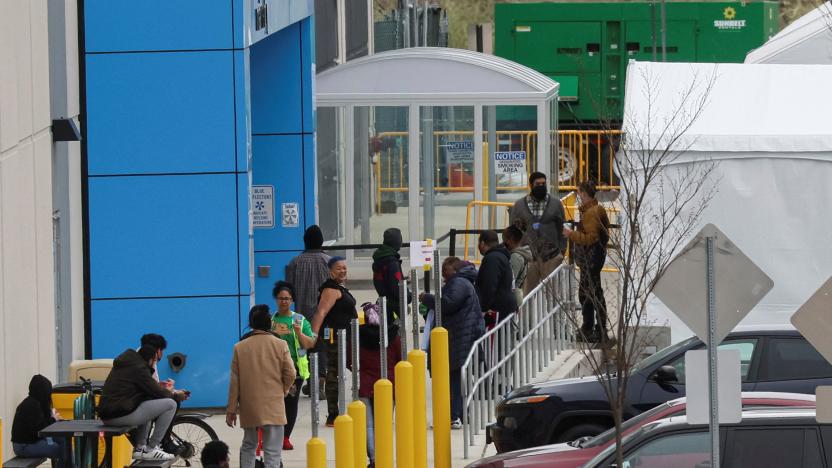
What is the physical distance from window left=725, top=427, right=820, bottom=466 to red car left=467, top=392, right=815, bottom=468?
52 cm

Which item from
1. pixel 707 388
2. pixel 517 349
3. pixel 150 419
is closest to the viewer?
pixel 707 388

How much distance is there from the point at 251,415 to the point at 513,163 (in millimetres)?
12133

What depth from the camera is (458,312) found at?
45.5 feet

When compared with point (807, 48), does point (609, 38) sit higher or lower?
higher

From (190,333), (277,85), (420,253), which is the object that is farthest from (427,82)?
(190,333)

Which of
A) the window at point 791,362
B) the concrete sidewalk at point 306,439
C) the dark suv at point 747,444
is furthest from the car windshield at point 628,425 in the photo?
the concrete sidewalk at point 306,439

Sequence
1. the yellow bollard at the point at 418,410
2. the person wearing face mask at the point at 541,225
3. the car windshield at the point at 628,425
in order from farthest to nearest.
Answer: the person wearing face mask at the point at 541,225 < the yellow bollard at the point at 418,410 < the car windshield at the point at 628,425

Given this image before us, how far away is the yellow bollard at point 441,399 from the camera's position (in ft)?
39.1

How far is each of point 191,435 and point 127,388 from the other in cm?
193

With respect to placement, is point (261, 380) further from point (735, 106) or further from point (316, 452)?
point (735, 106)

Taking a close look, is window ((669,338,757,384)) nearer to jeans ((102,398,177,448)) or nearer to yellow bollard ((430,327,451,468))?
yellow bollard ((430,327,451,468))

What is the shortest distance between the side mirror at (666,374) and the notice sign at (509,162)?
1102 cm

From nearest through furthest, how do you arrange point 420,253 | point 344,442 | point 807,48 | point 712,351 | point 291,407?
point 712,351 → point 344,442 → point 291,407 → point 420,253 → point 807,48

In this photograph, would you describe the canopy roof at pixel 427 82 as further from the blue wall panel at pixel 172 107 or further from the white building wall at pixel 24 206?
the white building wall at pixel 24 206
